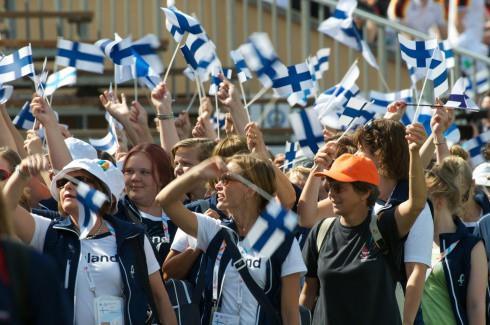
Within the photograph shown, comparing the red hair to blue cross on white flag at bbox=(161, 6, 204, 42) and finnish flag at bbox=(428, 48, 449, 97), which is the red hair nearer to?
finnish flag at bbox=(428, 48, 449, 97)

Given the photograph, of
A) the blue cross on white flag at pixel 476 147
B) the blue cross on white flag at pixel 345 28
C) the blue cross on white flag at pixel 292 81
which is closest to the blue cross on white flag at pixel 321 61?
the blue cross on white flag at pixel 345 28

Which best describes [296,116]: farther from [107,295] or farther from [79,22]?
[79,22]

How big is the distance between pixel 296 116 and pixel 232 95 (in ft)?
4.19

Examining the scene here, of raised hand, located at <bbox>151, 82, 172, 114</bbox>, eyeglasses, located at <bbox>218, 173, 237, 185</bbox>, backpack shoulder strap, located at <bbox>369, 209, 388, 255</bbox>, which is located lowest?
backpack shoulder strap, located at <bbox>369, 209, 388, 255</bbox>

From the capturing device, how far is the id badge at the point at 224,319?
6047 mm

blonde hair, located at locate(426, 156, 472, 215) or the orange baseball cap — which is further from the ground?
the orange baseball cap

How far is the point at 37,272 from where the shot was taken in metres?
3.44

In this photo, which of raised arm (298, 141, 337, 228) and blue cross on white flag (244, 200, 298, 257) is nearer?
blue cross on white flag (244, 200, 298, 257)

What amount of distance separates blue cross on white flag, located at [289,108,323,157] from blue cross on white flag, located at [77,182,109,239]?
5.59 feet

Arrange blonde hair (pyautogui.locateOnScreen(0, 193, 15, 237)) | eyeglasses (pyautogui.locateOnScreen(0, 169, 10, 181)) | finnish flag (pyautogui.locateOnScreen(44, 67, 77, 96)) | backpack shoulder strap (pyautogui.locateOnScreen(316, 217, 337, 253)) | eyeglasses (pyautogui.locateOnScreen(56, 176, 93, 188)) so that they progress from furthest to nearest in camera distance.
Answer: finnish flag (pyautogui.locateOnScreen(44, 67, 77, 96)) < eyeglasses (pyautogui.locateOnScreen(0, 169, 10, 181)) < backpack shoulder strap (pyautogui.locateOnScreen(316, 217, 337, 253)) < eyeglasses (pyautogui.locateOnScreen(56, 176, 93, 188)) < blonde hair (pyautogui.locateOnScreen(0, 193, 15, 237))

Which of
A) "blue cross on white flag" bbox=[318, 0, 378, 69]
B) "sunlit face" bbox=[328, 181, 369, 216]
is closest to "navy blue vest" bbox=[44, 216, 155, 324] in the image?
"sunlit face" bbox=[328, 181, 369, 216]

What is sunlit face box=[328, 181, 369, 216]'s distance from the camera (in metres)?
6.20

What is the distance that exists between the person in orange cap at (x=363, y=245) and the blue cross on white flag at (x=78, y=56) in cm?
423

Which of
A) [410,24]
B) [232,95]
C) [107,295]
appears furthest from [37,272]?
[410,24]
